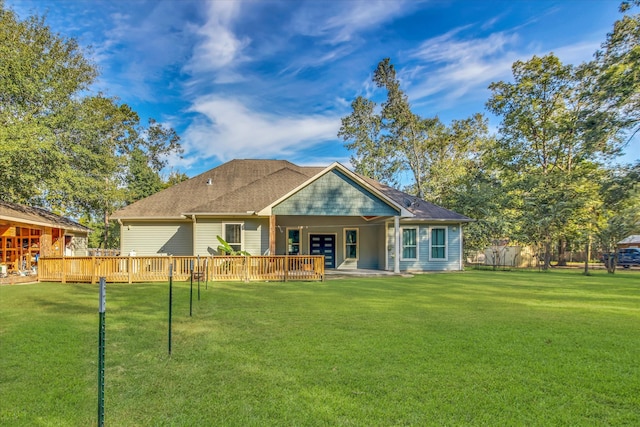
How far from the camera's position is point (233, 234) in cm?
1612

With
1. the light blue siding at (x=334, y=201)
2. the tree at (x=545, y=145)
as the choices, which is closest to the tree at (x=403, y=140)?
the tree at (x=545, y=145)

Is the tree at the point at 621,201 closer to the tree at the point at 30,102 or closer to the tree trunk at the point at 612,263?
the tree trunk at the point at 612,263

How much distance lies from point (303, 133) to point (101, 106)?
618 inches

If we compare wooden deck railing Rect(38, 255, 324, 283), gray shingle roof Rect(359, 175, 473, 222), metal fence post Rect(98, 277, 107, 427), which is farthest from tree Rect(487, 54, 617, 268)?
metal fence post Rect(98, 277, 107, 427)

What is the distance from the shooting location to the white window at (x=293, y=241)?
704 inches

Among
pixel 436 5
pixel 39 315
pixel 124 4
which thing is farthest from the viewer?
pixel 436 5

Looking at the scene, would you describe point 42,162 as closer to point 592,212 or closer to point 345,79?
point 345,79

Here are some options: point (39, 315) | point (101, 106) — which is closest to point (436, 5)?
point (39, 315)

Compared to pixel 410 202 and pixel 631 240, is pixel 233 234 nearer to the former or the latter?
pixel 410 202

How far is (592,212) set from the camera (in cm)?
2431

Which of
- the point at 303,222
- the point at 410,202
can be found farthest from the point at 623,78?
the point at 303,222

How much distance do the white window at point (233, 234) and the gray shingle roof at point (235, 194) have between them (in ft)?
2.92

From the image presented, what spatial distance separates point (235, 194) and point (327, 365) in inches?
544

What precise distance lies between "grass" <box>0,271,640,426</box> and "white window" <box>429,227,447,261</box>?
9.89 metres
